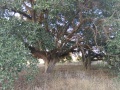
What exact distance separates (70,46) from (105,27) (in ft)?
11.3

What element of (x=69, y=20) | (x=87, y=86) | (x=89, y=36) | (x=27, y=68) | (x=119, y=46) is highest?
(x=69, y=20)

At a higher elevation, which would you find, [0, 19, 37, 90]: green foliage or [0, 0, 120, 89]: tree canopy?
[0, 0, 120, 89]: tree canopy

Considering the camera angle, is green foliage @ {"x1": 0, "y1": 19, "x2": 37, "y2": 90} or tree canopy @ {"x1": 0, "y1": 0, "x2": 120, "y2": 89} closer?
green foliage @ {"x1": 0, "y1": 19, "x2": 37, "y2": 90}

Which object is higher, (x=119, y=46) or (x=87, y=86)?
(x=119, y=46)

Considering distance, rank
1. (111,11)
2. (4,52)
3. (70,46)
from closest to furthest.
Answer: (4,52) < (111,11) < (70,46)

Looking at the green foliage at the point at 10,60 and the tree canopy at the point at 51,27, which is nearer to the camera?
the green foliage at the point at 10,60

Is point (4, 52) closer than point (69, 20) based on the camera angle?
Yes

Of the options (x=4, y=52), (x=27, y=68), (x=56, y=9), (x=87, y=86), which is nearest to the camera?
(x=4, y=52)

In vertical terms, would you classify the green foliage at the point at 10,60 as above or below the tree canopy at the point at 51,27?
below

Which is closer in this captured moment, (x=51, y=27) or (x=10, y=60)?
(x=10, y=60)

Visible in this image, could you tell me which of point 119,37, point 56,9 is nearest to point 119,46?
point 119,37

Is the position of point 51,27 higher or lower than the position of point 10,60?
higher

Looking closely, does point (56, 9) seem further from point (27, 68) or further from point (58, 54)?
point (58, 54)

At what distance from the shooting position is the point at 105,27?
8430 millimetres
